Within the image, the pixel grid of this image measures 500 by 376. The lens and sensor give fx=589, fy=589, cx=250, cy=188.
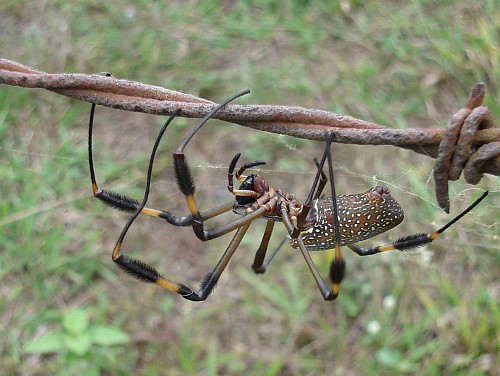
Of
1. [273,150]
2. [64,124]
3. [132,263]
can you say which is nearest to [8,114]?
[64,124]

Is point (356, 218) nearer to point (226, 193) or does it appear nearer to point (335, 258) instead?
point (335, 258)

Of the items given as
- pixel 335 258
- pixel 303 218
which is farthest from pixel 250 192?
pixel 335 258

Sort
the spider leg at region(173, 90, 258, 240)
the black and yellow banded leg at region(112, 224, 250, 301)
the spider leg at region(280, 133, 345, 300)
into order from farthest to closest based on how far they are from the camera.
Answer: the black and yellow banded leg at region(112, 224, 250, 301) → the spider leg at region(280, 133, 345, 300) → the spider leg at region(173, 90, 258, 240)

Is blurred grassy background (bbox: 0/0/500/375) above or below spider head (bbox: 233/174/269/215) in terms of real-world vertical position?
below

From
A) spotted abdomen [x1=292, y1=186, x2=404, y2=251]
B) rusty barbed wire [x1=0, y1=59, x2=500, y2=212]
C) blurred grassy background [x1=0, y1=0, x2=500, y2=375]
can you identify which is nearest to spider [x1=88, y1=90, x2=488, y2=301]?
spotted abdomen [x1=292, y1=186, x2=404, y2=251]

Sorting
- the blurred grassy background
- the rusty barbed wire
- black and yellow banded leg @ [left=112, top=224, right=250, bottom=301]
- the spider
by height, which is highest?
the rusty barbed wire

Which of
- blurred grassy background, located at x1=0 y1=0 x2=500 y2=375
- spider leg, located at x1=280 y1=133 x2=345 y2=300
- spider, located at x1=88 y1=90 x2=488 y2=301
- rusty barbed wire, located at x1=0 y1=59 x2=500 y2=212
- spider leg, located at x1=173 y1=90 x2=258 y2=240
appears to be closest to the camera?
rusty barbed wire, located at x1=0 y1=59 x2=500 y2=212

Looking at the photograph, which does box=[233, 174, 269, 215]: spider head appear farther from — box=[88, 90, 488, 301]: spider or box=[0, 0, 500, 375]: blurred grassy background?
box=[0, 0, 500, 375]: blurred grassy background

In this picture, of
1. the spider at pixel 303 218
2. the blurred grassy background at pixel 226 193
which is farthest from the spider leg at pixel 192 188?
the blurred grassy background at pixel 226 193
